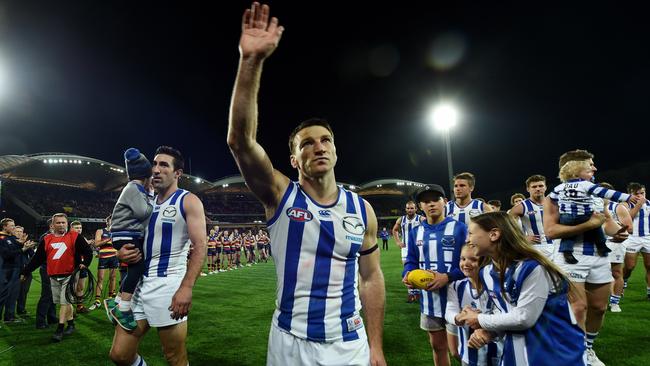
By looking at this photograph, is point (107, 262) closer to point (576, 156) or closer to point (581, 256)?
point (581, 256)

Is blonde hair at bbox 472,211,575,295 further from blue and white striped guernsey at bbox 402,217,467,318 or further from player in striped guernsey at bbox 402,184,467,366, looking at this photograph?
blue and white striped guernsey at bbox 402,217,467,318

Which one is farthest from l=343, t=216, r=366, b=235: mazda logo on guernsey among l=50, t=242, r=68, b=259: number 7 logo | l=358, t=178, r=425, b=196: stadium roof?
l=358, t=178, r=425, b=196: stadium roof

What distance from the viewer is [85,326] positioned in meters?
7.57

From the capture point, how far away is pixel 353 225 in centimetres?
235

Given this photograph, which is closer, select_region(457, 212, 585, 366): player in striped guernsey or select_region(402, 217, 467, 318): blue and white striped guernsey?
select_region(457, 212, 585, 366): player in striped guernsey

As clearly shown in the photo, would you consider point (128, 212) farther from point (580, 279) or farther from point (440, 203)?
point (580, 279)

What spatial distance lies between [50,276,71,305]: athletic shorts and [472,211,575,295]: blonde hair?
802 cm

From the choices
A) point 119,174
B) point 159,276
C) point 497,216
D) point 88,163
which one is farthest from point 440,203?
point 119,174

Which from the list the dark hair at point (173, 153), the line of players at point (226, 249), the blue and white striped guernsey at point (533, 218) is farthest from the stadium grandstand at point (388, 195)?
the dark hair at point (173, 153)

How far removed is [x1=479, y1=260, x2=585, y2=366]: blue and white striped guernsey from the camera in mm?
2277

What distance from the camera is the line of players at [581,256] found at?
13.8 ft

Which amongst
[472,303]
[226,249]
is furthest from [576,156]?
[226,249]

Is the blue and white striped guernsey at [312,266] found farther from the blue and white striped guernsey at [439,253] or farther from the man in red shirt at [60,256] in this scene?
the man in red shirt at [60,256]

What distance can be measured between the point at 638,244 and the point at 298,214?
1014cm
